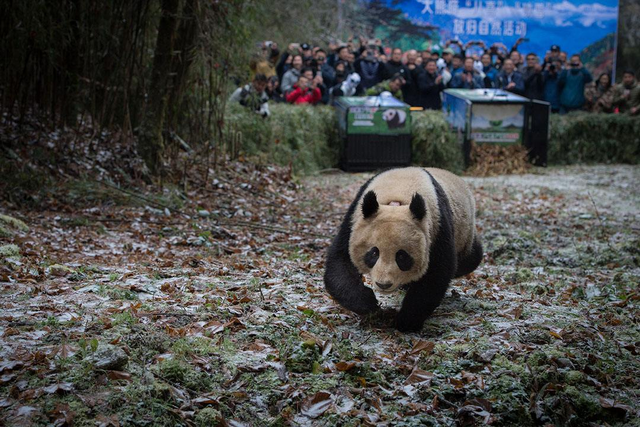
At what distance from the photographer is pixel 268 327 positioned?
5000mm

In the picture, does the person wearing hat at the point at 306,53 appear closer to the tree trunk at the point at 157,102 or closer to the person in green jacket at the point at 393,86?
the person in green jacket at the point at 393,86

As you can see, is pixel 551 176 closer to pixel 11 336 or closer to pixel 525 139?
pixel 525 139

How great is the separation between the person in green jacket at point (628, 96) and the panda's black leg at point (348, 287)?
16420 millimetres

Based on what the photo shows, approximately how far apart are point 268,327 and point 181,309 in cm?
73

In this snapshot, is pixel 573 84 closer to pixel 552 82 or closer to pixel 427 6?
A: pixel 552 82

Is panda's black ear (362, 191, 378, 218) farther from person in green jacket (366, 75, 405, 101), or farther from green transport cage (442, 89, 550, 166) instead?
person in green jacket (366, 75, 405, 101)

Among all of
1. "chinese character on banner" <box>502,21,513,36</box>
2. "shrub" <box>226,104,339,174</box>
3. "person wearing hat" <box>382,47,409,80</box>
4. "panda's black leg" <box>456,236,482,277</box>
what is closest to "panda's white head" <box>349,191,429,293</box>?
"panda's black leg" <box>456,236,482,277</box>

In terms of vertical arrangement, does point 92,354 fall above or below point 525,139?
below

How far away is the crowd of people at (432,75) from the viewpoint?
17.5 metres

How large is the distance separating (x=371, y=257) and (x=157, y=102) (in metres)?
7.03

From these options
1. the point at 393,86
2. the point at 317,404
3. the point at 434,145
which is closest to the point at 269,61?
the point at 393,86

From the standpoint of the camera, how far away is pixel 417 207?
15.6ft

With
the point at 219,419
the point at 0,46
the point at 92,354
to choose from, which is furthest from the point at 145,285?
the point at 0,46

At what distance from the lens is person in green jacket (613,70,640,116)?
1925 centimetres
